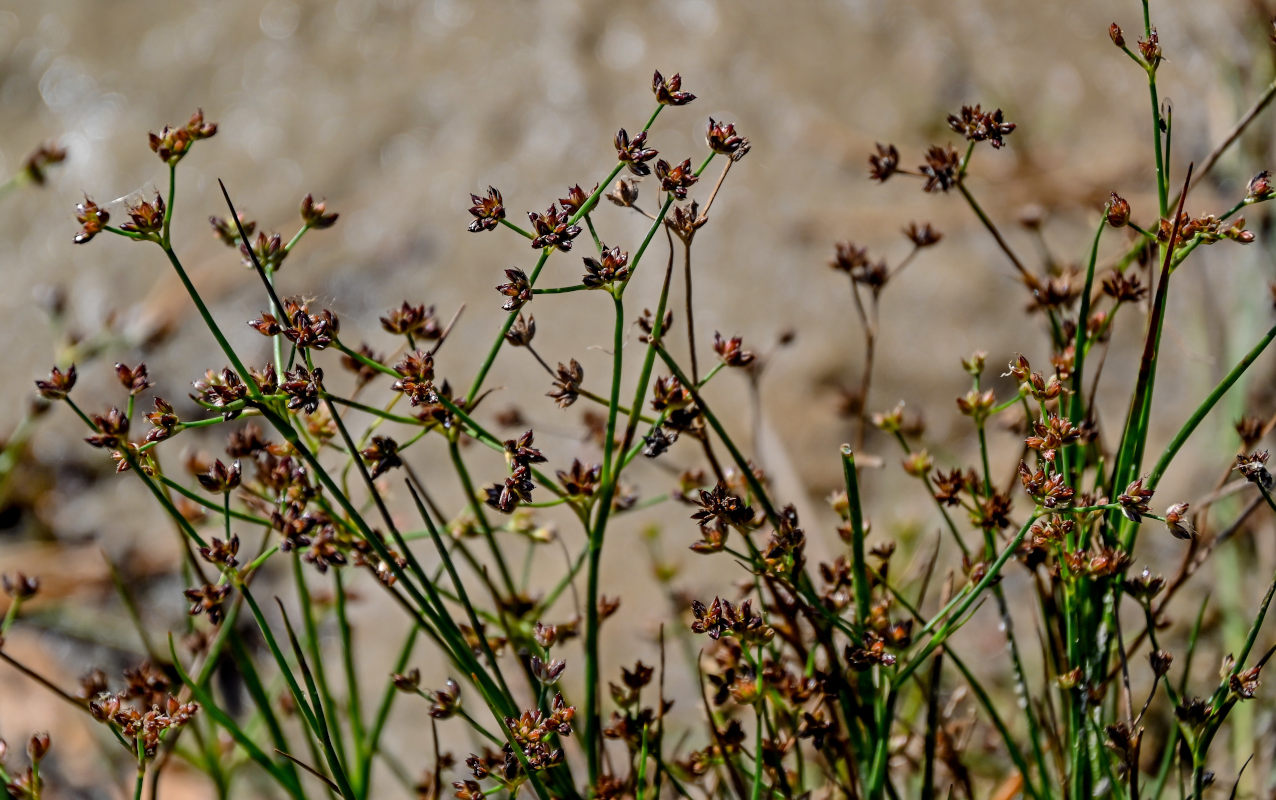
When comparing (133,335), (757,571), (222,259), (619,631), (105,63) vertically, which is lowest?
Result: (757,571)

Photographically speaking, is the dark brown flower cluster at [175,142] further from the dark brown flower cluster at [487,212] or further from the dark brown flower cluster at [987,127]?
the dark brown flower cluster at [987,127]

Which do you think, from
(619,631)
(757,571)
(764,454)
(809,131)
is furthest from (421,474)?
(757,571)

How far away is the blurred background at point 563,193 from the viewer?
2900 mm

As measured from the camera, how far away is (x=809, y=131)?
3473mm

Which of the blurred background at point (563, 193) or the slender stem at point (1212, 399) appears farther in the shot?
the blurred background at point (563, 193)

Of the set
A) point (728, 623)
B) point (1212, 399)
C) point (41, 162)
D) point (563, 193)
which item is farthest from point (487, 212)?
point (563, 193)

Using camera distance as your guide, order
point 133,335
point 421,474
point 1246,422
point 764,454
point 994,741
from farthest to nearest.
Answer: point 133,335 → point 421,474 → point 764,454 → point 994,741 → point 1246,422

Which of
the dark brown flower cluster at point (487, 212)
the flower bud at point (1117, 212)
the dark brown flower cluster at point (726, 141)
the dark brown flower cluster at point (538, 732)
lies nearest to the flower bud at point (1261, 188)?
the flower bud at point (1117, 212)

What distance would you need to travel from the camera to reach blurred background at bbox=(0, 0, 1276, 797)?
2900 mm

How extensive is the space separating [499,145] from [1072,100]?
5.65 feet

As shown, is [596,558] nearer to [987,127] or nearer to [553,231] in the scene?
[553,231]

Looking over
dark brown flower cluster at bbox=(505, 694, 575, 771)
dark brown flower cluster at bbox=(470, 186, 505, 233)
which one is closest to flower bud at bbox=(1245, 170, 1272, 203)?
dark brown flower cluster at bbox=(470, 186, 505, 233)

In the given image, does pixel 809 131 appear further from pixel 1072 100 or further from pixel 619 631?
pixel 619 631

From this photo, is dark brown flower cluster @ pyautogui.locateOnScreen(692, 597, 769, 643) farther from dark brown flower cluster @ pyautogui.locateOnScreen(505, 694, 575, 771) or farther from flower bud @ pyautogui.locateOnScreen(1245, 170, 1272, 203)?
flower bud @ pyautogui.locateOnScreen(1245, 170, 1272, 203)
